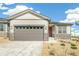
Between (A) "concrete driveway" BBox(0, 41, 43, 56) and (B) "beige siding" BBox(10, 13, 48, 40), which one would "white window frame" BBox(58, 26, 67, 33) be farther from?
(A) "concrete driveway" BBox(0, 41, 43, 56)

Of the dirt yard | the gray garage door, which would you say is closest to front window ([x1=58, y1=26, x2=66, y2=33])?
the dirt yard

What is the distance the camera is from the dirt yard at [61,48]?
12670 mm

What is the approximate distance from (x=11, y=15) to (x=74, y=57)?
4049 millimetres

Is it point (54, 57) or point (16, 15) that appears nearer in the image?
point (54, 57)

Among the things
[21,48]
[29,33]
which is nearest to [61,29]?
[29,33]

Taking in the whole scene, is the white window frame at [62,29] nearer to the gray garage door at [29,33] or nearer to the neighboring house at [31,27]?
the neighboring house at [31,27]

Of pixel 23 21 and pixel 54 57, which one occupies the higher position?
pixel 23 21

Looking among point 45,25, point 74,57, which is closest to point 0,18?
point 45,25

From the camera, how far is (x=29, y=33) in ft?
44.8

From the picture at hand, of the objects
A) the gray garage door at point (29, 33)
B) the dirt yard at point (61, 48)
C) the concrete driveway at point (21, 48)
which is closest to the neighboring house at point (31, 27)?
the gray garage door at point (29, 33)

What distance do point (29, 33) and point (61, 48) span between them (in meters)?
2.04

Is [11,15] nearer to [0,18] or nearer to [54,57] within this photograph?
[0,18]

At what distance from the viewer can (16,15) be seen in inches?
523

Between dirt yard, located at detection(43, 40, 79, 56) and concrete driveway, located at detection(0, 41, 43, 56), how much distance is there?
14.6 inches
